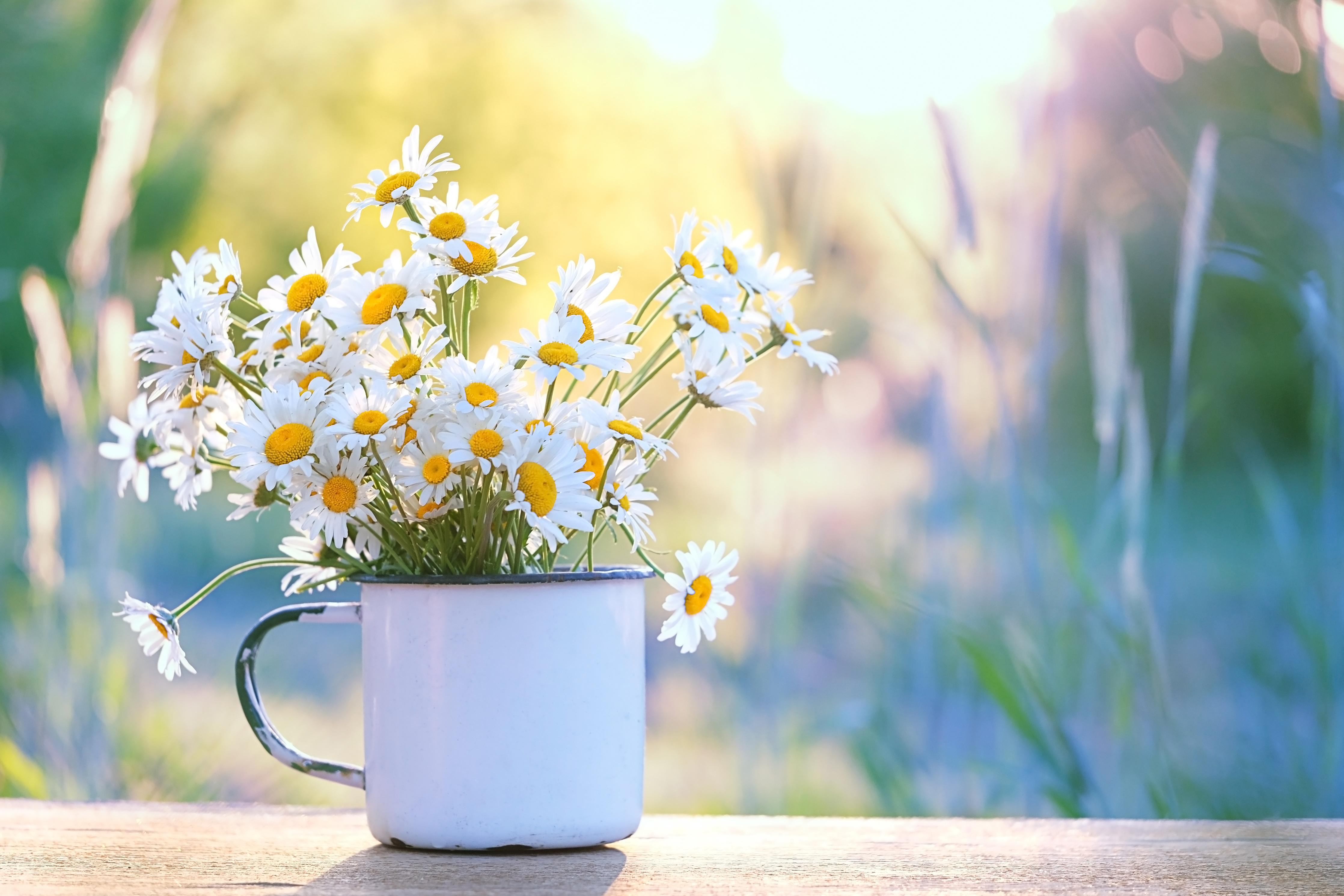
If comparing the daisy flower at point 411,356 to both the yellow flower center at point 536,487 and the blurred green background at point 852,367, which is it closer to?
the yellow flower center at point 536,487

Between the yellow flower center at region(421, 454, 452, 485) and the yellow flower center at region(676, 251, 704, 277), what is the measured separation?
111 millimetres

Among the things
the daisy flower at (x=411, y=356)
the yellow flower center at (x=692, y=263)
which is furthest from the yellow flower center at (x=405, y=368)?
the yellow flower center at (x=692, y=263)

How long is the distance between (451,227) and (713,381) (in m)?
0.11

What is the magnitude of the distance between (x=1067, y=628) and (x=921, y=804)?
0.19 metres

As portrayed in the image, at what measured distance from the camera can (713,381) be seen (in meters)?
0.47

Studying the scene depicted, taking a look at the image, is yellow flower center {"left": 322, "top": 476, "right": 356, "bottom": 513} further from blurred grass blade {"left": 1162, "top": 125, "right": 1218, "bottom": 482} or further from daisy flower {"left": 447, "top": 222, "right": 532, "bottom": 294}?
blurred grass blade {"left": 1162, "top": 125, "right": 1218, "bottom": 482}

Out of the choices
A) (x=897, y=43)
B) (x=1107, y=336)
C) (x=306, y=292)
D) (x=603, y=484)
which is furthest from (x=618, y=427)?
(x=897, y=43)

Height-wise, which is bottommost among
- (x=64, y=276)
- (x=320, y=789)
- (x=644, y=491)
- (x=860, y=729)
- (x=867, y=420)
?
(x=320, y=789)

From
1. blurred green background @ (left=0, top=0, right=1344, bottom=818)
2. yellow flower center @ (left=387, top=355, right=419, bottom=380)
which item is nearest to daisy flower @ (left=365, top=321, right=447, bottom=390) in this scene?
yellow flower center @ (left=387, top=355, right=419, bottom=380)

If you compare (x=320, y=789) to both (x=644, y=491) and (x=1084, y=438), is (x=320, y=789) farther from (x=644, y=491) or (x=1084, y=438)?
(x=1084, y=438)

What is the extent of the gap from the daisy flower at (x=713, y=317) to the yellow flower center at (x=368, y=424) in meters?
0.12

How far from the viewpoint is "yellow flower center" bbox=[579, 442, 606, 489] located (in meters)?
0.46

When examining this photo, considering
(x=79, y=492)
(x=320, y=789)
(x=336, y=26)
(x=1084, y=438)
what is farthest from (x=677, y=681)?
(x=336, y=26)

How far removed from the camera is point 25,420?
6.91ft
